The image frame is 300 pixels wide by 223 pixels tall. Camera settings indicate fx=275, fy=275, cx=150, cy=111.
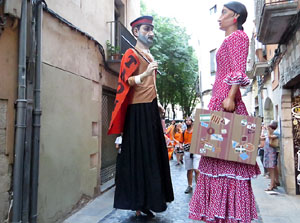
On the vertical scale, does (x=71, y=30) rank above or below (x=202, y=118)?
above

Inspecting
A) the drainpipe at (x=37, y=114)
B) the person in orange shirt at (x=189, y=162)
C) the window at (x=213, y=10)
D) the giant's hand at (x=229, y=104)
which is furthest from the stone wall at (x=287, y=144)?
the window at (x=213, y=10)

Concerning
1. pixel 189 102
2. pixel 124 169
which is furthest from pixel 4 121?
pixel 189 102

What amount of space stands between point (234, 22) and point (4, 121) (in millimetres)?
2401

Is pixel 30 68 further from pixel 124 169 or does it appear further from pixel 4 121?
pixel 124 169

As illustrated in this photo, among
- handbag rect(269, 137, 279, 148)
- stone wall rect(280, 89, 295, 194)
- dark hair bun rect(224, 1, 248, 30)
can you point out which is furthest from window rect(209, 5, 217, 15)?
dark hair bun rect(224, 1, 248, 30)

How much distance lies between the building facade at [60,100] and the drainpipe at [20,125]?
0.07 feet

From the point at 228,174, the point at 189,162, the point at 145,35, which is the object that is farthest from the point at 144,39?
the point at 189,162

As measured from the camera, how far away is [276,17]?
459 cm

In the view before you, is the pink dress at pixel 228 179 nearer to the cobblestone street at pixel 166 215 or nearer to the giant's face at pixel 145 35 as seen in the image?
the cobblestone street at pixel 166 215

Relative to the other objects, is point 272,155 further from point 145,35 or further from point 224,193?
point 224,193

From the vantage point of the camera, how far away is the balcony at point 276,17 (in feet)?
14.5

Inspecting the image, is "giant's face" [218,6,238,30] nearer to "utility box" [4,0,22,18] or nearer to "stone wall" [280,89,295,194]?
"utility box" [4,0,22,18]

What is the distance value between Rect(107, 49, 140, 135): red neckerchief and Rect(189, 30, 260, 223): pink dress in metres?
1.31

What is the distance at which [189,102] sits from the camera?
2720cm
